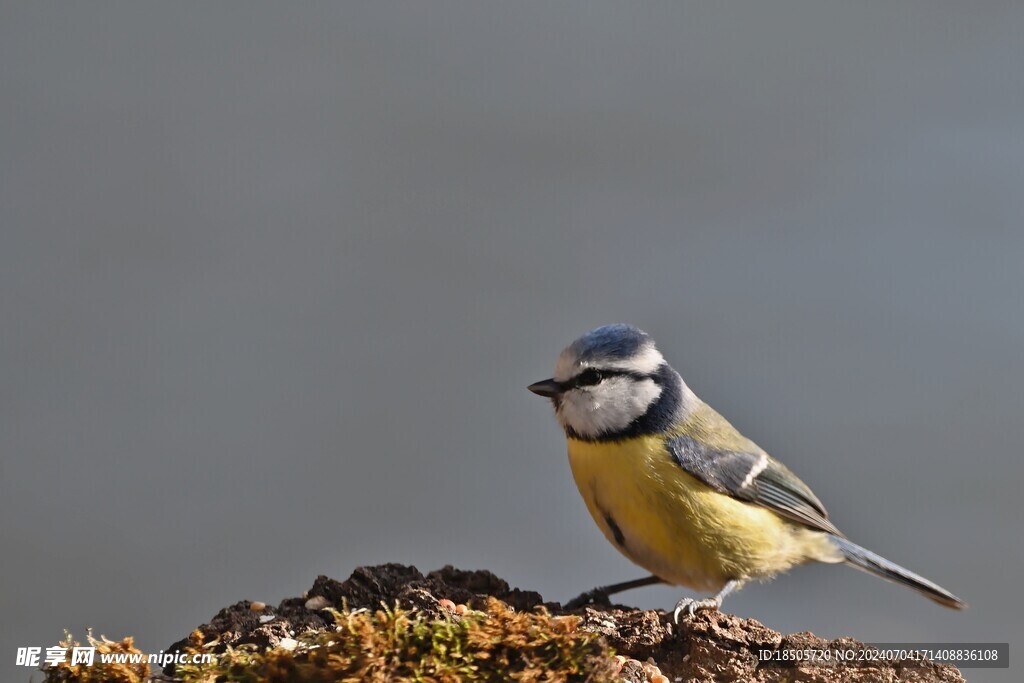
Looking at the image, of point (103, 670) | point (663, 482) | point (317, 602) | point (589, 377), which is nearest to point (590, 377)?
point (589, 377)

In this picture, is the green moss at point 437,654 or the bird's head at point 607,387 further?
the bird's head at point 607,387

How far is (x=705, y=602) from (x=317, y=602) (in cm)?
60

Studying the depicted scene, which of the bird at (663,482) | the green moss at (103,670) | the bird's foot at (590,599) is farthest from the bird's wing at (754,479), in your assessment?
the green moss at (103,670)

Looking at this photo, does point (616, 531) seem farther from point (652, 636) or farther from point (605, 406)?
point (652, 636)

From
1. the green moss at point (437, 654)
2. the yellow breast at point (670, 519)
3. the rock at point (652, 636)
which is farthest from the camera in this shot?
the yellow breast at point (670, 519)

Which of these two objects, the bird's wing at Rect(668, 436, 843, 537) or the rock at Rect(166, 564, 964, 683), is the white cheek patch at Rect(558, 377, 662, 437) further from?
the rock at Rect(166, 564, 964, 683)

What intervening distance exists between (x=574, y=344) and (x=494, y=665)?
66 cm

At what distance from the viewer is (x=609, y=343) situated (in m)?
1.67

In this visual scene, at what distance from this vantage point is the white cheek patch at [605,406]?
168 cm

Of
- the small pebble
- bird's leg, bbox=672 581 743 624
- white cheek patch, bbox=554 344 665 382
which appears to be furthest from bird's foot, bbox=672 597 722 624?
the small pebble

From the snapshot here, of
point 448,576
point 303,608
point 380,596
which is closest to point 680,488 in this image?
point 448,576

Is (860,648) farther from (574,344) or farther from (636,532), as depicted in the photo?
(574,344)

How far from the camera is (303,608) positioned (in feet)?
4.66

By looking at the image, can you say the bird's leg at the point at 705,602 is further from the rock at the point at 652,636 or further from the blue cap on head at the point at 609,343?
the blue cap on head at the point at 609,343
